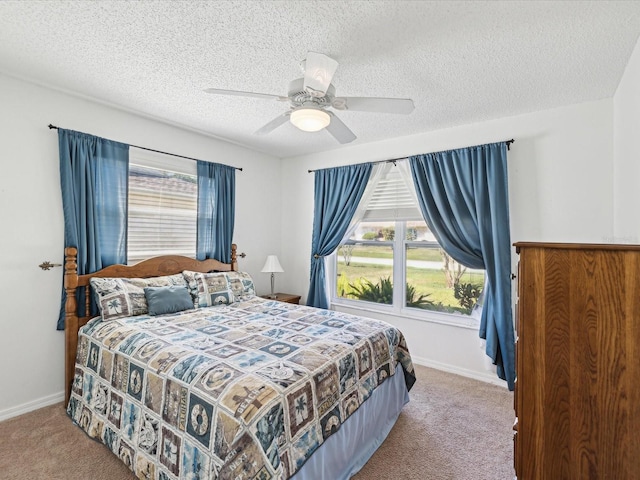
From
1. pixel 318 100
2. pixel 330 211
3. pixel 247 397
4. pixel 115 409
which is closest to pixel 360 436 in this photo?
pixel 247 397

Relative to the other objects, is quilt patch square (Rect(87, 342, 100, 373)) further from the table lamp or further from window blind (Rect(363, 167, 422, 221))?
window blind (Rect(363, 167, 422, 221))

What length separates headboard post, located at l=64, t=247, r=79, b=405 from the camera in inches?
98.0

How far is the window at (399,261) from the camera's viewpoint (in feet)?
11.3

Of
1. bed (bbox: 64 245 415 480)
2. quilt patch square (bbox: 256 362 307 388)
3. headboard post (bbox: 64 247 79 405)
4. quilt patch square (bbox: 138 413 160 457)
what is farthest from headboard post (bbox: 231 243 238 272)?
quilt patch square (bbox: 256 362 307 388)

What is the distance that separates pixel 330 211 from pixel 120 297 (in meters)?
2.49

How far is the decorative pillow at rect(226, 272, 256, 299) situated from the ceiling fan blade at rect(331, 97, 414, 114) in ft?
7.19

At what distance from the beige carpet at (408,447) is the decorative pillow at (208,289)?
128 cm

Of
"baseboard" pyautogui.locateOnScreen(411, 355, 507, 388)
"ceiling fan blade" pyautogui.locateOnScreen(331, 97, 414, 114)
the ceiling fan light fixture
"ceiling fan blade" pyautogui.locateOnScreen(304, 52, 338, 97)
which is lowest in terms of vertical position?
"baseboard" pyautogui.locateOnScreen(411, 355, 507, 388)

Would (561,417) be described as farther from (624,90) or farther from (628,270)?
(624,90)

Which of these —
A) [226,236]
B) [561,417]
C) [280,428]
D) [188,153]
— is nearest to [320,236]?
[226,236]

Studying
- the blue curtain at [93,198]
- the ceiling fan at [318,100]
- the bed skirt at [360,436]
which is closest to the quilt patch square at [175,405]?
the bed skirt at [360,436]

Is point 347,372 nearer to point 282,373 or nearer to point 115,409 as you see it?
point 282,373

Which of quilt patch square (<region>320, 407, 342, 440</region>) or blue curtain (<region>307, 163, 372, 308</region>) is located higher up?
blue curtain (<region>307, 163, 372, 308</region>)

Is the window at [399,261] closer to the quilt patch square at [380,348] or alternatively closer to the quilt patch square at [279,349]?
the quilt patch square at [380,348]
